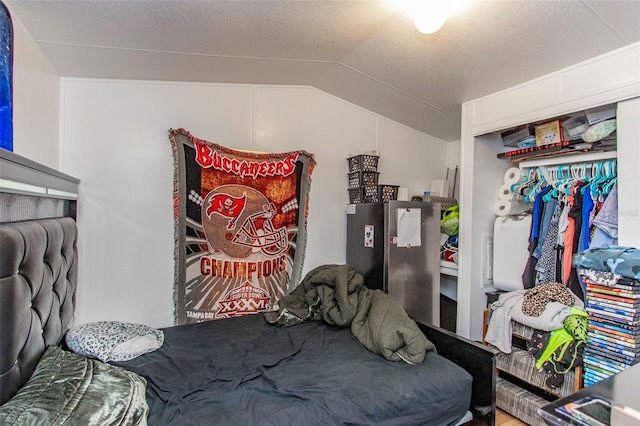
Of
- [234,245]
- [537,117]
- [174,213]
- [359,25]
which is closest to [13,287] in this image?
[174,213]

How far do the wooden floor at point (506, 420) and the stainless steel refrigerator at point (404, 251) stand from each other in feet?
2.48

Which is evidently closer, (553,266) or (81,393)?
(81,393)

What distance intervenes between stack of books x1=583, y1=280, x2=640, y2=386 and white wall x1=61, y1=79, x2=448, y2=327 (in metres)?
1.88

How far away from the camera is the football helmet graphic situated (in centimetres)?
240

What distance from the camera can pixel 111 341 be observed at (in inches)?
63.6

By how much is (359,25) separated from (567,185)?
171cm

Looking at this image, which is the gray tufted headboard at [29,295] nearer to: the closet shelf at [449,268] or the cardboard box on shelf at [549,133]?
A: the closet shelf at [449,268]

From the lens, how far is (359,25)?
1.74m

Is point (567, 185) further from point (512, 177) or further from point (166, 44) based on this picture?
point (166, 44)

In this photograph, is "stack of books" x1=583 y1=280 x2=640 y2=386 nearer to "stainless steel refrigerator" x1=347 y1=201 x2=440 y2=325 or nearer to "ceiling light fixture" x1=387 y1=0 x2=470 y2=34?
"stainless steel refrigerator" x1=347 y1=201 x2=440 y2=325

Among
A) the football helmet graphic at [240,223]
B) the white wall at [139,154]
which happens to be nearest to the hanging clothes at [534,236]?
the white wall at [139,154]

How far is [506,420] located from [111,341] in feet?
7.54

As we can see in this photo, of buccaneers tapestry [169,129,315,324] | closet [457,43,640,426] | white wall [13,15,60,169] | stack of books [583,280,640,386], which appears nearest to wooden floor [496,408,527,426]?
closet [457,43,640,426]

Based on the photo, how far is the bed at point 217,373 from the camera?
1.07 m
